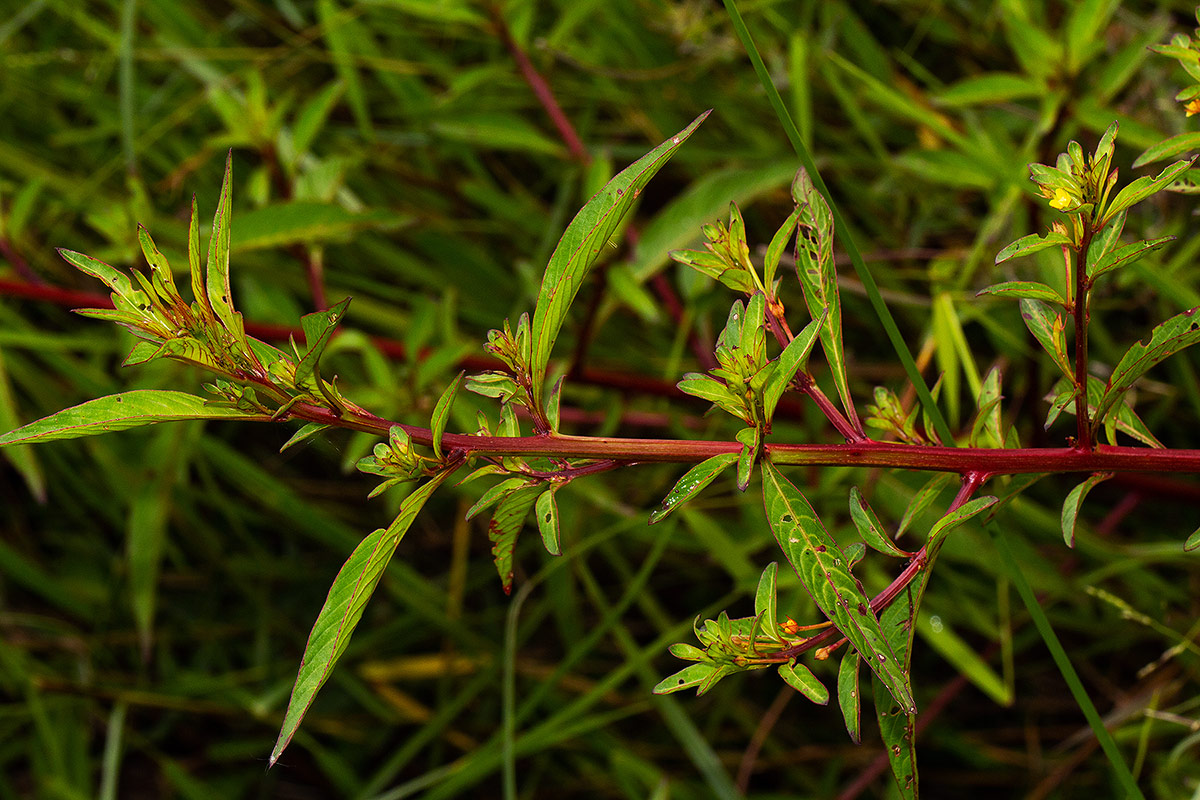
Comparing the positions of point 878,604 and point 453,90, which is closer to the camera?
point 878,604

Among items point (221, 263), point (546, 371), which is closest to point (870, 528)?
point (221, 263)

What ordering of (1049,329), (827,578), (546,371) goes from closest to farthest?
(827,578)
(1049,329)
(546,371)

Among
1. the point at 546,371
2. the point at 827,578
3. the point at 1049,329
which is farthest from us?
the point at 546,371

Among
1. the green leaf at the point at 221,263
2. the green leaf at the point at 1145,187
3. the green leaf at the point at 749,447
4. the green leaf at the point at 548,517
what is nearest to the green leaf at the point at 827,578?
the green leaf at the point at 749,447

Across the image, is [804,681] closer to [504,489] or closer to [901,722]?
[901,722]

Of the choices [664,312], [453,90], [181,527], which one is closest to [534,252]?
[664,312]

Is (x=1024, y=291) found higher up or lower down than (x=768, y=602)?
higher up

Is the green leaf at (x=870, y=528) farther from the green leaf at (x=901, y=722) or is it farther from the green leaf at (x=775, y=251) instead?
the green leaf at (x=775, y=251)

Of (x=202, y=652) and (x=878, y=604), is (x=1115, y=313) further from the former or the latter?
(x=202, y=652)
